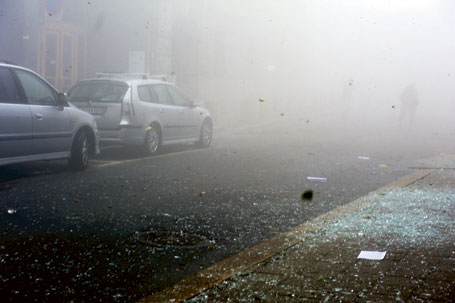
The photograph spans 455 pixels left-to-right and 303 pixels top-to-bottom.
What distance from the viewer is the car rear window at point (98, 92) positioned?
1304 cm

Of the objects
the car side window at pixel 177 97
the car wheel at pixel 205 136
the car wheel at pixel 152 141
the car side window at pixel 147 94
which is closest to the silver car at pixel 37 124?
the car wheel at pixel 152 141

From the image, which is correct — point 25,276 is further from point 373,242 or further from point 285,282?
point 373,242

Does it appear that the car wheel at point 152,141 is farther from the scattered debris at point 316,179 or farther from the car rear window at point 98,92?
the scattered debris at point 316,179

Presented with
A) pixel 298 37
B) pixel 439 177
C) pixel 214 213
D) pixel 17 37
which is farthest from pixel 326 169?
pixel 298 37

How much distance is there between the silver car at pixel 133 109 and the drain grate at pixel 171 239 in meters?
6.87

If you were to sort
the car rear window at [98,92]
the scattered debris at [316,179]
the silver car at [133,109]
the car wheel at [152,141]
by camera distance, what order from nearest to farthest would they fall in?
the scattered debris at [316,179], the silver car at [133,109], the car rear window at [98,92], the car wheel at [152,141]

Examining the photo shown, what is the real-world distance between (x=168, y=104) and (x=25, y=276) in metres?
9.79

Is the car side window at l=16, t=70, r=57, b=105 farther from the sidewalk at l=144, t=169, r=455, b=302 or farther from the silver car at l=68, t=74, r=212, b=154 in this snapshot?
the sidewalk at l=144, t=169, r=455, b=302

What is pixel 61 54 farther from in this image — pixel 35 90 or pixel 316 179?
pixel 316 179

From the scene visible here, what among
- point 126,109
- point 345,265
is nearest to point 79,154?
point 126,109

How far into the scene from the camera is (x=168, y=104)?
14281mm

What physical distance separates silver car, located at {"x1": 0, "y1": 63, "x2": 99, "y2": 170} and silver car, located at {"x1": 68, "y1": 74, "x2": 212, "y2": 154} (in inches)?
70.3

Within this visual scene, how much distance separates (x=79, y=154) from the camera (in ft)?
34.8

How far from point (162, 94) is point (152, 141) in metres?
1.26
